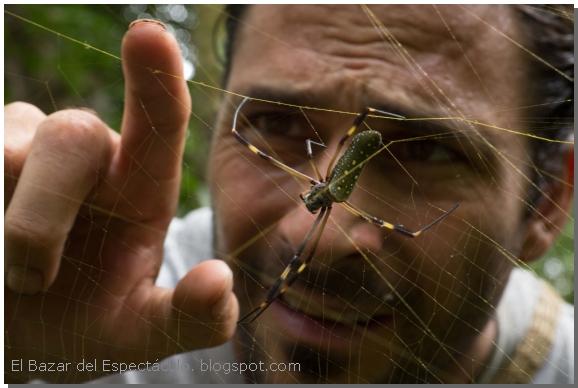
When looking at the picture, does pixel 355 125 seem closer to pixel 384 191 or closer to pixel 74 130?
pixel 384 191

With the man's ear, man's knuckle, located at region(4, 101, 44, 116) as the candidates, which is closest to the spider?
the man's ear

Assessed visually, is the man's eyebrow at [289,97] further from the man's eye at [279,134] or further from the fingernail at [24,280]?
the fingernail at [24,280]

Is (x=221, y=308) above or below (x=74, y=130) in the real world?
below

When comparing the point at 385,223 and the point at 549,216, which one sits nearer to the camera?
the point at 385,223

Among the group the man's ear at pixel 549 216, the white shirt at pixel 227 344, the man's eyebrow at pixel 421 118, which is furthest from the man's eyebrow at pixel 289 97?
the man's ear at pixel 549 216

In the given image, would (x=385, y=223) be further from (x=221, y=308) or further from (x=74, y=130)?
(x=74, y=130)

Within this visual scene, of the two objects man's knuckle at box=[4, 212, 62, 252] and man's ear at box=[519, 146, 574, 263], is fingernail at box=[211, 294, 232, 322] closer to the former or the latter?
man's knuckle at box=[4, 212, 62, 252]

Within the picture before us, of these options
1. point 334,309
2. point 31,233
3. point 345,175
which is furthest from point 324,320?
point 31,233
